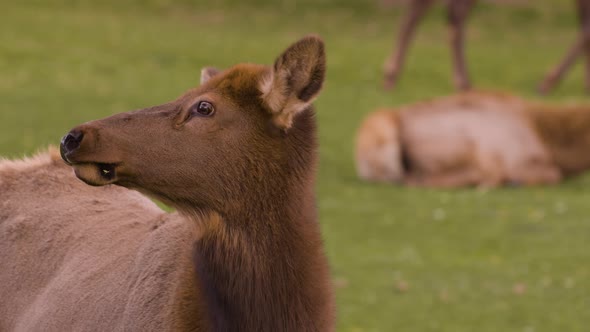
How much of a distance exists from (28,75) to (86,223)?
45.2ft

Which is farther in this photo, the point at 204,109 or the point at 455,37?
the point at 455,37

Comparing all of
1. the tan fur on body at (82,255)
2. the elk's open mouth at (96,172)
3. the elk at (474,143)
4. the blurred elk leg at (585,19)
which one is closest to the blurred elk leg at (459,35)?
the blurred elk leg at (585,19)

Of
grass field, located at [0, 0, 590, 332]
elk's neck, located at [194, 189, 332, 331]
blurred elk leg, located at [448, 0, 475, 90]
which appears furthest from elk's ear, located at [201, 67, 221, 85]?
blurred elk leg, located at [448, 0, 475, 90]

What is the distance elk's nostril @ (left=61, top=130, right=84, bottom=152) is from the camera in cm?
409

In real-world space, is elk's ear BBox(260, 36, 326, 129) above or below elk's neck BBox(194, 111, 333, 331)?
above

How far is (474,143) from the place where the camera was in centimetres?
1518

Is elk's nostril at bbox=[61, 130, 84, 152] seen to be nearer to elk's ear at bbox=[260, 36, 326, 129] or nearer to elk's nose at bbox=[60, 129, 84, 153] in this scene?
elk's nose at bbox=[60, 129, 84, 153]

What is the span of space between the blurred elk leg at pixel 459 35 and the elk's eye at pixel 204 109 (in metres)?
16.4

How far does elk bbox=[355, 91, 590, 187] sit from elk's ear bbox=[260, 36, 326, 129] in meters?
10.6

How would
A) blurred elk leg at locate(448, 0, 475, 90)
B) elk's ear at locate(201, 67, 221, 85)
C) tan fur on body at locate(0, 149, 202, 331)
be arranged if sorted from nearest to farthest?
1. tan fur on body at locate(0, 149, 202, 331)
2. elk's ear at locate(201, 67, 221, 85)
3. blurred elk leg at locate(448, 0, 475, 90)

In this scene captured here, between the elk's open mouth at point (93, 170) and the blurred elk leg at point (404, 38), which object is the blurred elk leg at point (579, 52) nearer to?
the blurred elk leg at point (404, 38)

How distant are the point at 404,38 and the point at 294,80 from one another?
1659 centimetres

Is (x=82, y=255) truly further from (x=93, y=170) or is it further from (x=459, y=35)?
(x=459, y=35)

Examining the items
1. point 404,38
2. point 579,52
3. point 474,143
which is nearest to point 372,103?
point 404,38
